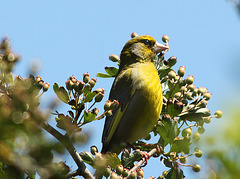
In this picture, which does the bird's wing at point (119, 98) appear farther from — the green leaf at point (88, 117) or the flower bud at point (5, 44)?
the flower bud at point (5, 44)

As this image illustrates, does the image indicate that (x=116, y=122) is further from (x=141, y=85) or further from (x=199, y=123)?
(x=199, y=123)

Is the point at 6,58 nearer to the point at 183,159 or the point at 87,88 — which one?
the point at 87,88

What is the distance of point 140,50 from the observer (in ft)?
16.7

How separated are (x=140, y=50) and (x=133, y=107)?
127 cm

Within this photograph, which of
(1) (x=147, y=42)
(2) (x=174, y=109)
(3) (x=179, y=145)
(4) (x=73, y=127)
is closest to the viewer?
(4) (x=73, y=127)

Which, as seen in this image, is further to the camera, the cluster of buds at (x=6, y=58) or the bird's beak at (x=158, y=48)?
the bird's beak at (x=158, y=48)

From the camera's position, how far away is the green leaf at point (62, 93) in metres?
2.51

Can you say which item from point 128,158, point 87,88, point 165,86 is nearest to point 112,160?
point 128,158

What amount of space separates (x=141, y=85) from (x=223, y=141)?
349cm

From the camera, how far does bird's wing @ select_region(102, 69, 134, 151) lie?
405cm

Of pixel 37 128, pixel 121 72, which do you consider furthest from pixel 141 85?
pixel 37 128

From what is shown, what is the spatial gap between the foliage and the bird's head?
1.13 metres

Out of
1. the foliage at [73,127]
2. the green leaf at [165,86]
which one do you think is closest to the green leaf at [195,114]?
the foliage at [73,127]

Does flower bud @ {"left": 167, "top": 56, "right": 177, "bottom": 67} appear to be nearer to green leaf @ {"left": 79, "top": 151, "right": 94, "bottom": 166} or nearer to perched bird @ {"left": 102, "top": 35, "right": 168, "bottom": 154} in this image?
perched bird @ {"left": 102, "top": 35, "right": 168, "bottom": 154}
